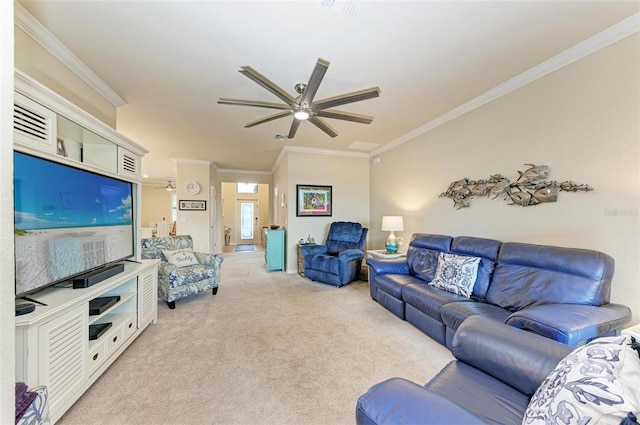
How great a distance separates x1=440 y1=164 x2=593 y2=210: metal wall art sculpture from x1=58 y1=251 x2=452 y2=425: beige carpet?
1.66 m

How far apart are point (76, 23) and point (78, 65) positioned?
1.91ft

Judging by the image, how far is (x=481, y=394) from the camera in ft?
3.50

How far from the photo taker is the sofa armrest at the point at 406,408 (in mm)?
695

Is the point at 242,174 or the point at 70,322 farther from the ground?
the point at 242,174

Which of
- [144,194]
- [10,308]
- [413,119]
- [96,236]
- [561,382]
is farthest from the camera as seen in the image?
[144,194]

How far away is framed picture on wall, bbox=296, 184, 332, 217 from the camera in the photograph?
484 centimetres

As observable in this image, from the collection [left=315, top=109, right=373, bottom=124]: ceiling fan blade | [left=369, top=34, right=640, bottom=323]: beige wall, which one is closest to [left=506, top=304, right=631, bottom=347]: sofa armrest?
[left=369, top=34, right=640, bottom=323]: beige wall

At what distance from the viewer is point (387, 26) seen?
1697 millimetres

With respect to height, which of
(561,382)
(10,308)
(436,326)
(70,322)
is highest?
(10,308)

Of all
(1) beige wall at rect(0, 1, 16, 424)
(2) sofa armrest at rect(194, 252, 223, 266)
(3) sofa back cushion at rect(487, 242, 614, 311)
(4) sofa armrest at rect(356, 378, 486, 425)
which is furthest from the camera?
(2) sofa armrest at rect(194, 252, 223, 266)

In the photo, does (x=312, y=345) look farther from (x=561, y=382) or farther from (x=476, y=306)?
(x=561, y=382)

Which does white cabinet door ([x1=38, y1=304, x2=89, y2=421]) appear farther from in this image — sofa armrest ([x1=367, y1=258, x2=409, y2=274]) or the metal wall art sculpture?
the metal wall art sculpture

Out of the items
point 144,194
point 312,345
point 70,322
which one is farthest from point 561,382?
point 144,194

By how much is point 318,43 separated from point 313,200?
10.7 ft
